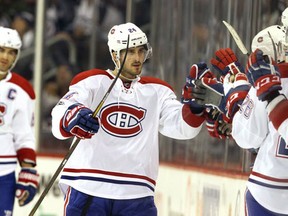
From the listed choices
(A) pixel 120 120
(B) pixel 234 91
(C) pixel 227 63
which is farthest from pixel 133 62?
(B) pixel 234 91

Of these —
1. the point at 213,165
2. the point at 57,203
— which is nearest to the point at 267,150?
the point at 213,165

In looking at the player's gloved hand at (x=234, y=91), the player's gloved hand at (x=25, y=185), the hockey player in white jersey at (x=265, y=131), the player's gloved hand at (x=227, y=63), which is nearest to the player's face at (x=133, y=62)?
the player's gloved hand at (x=227, y=63)

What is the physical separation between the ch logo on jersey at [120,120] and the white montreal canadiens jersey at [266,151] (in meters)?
0.93

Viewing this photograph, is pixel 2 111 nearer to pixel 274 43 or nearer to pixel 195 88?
pixel 195 88

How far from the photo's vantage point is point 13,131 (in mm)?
7285

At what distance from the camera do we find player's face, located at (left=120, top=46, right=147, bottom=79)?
568 centimetres

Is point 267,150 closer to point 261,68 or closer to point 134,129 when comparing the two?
point 261,68

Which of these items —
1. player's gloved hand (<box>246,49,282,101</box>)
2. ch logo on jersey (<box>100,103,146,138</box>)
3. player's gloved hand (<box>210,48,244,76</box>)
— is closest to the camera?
player's gloved hand (<box>246,49,282,101</box>)

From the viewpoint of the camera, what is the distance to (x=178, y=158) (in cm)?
803

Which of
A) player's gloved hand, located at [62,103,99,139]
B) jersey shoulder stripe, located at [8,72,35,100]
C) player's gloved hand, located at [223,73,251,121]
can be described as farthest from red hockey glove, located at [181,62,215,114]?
jersey shoulder stripe, located at [8,72,35,100]

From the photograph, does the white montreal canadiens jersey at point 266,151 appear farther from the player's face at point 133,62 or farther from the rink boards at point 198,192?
the rink boards at point 198,192

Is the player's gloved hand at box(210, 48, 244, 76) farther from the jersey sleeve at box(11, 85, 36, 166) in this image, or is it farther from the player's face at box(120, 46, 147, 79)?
the jersey sleeve at box(11, 85, 36, 166)

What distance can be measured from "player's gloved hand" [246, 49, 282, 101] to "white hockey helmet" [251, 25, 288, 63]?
235 mm

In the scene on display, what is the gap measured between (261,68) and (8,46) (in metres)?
3.03
